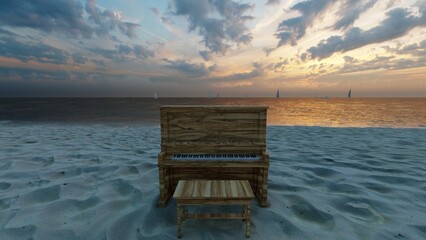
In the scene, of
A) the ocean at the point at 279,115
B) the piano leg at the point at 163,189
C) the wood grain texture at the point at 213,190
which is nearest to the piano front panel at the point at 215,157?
the piano leg at the point at 163,189

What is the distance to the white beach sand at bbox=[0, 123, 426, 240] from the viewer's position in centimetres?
349

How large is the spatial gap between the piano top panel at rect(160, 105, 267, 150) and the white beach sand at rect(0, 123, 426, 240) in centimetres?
132

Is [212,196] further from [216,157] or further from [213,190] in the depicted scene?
[216,157]

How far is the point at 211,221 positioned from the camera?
3744mm

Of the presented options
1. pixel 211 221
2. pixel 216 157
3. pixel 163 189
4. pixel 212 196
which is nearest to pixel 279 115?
pixel 216 157

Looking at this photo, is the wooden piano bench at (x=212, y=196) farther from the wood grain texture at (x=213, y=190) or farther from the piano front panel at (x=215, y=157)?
the piano front panel at (x=215, y=157)

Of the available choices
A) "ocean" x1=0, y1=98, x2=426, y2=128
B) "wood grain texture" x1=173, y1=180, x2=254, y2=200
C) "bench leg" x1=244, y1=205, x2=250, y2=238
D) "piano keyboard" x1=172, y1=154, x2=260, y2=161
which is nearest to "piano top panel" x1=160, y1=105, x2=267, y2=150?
"piano keyboard" x1=172, y1=154, x2=260, y2=161

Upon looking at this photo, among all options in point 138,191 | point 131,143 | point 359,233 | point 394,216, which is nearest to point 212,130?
point 138,191

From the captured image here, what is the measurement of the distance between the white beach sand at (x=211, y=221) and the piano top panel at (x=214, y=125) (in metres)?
1.32

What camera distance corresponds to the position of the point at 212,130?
4.31 metres

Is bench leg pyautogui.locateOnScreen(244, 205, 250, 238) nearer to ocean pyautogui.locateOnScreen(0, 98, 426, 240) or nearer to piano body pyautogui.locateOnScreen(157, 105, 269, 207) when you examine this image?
ocean pyautogui.locateOnScreen(0, 98, 426, 240)

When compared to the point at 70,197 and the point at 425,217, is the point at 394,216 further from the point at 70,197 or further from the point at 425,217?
the point at 70,197

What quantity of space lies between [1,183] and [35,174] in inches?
27.5

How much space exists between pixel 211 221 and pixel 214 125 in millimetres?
1689
